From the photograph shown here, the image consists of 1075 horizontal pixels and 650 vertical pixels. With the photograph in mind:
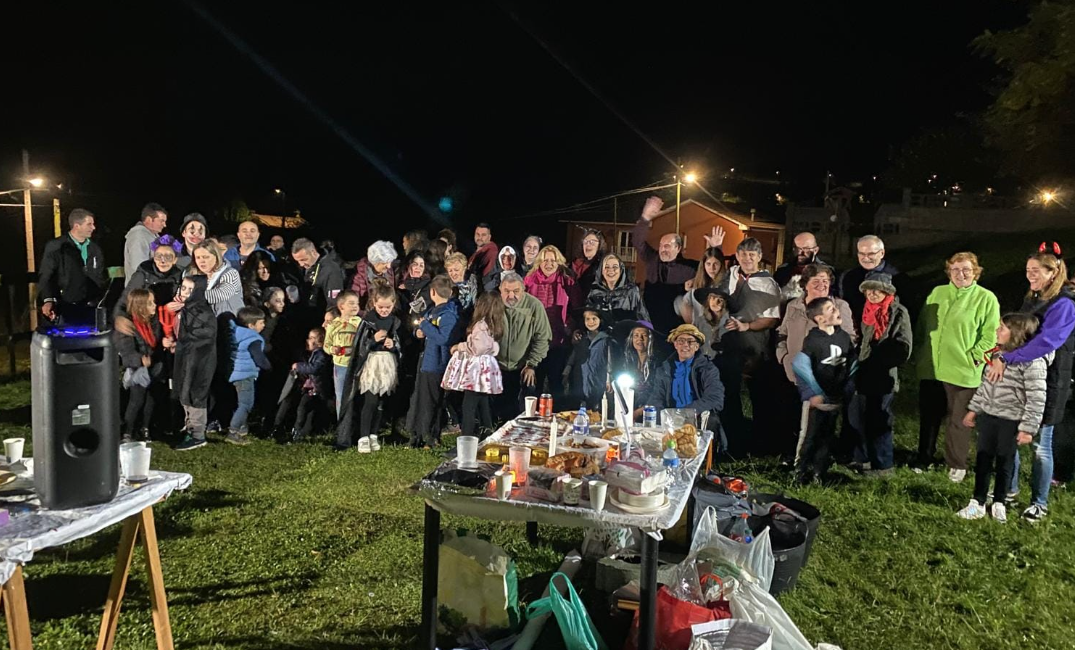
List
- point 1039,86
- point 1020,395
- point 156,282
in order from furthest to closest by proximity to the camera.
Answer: point 1039,86 → point 156,282 → point 1020,395

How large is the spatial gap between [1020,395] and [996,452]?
1.49 ft

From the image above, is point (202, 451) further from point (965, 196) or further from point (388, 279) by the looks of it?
point (965, 196)

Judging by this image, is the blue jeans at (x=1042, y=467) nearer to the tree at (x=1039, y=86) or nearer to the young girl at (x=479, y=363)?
the young girl at (x=479, y=363)

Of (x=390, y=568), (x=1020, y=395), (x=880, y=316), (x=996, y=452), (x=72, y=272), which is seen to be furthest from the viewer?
(x=72, y=272)

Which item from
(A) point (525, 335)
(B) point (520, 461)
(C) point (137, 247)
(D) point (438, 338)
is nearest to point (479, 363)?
(D) point (438, 338)

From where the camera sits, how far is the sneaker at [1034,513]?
5410 millimetres

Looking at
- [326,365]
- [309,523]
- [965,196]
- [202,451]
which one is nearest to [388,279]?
[326,365]

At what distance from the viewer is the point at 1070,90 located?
1678 cm

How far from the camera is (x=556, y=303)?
7695mm

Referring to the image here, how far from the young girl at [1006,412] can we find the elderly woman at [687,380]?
73.7 inches

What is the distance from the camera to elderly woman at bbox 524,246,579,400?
302 inches

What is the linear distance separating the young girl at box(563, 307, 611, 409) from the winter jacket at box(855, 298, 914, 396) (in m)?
2.23

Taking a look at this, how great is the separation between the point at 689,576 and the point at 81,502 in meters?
2.56

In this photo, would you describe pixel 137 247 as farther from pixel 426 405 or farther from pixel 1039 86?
pixel 1039 86
